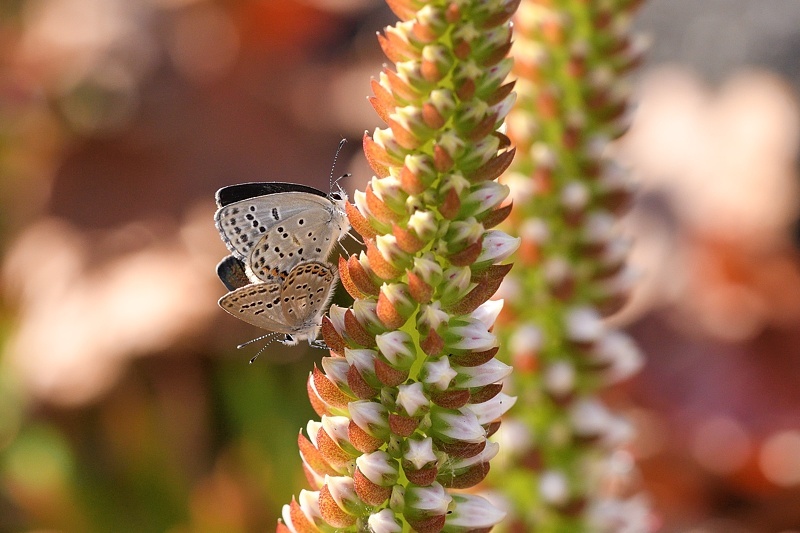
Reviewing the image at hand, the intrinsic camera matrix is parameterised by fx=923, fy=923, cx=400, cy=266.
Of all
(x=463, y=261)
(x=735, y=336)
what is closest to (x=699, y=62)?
(x=735, y=336)

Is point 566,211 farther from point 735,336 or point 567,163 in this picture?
point 735,336

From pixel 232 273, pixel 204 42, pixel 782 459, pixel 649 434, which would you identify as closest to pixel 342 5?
pixel 204 42

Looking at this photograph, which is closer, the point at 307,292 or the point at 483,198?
the point at 483,198

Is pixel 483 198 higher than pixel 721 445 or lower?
lower

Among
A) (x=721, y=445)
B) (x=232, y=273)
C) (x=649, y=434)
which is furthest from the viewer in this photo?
(x=721, y=445)

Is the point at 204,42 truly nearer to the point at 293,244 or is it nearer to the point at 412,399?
the point at 293,244

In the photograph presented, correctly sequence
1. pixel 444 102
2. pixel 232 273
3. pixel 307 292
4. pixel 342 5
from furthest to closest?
pixel 342 5 < pixel 232 273 < pixel 307 292 < pixel 444 102

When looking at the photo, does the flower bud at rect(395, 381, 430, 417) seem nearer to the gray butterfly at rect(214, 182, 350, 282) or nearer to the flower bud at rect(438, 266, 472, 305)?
the flower bud at rect(438, 266, 472, 305)

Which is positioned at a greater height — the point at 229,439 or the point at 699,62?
the point at 699,62
